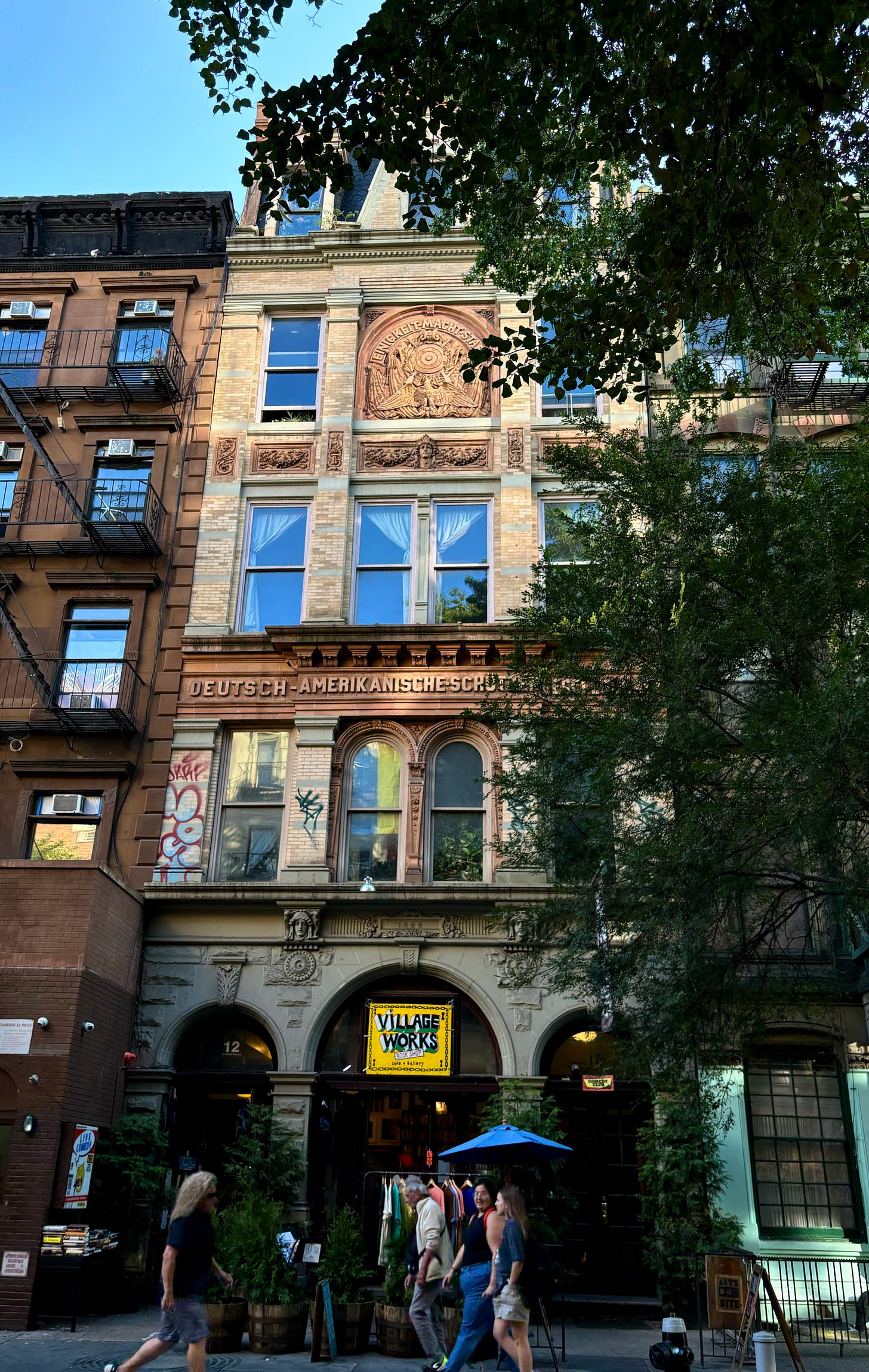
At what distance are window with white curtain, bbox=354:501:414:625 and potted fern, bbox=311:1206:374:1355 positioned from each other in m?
10.8

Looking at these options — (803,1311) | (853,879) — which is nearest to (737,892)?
(853,879)

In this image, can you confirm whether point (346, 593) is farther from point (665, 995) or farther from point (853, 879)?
point (853, 879)

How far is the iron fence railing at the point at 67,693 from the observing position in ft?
Answer: 65.8

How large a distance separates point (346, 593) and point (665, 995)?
10.3 metres

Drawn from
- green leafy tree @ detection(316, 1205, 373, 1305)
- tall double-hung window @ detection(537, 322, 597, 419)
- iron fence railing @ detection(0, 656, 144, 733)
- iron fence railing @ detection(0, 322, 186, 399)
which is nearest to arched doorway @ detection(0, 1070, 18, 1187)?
green leafy tree @ detection(316, 1205, 373, 1305)

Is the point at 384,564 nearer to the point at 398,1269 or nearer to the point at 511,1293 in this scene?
the point at 398,1269

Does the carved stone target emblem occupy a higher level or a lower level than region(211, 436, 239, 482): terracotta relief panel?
lower

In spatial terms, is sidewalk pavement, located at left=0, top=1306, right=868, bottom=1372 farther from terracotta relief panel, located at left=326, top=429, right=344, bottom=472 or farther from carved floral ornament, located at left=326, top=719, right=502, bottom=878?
terracotta relief panel, located at left=326, top=429, right=344, bottom=472

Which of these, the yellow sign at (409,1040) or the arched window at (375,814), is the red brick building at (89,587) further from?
the yellow sign at (409,1040)

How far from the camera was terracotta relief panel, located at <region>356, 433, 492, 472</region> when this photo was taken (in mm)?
22109

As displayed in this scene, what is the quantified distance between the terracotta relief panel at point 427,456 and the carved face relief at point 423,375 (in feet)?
2.19

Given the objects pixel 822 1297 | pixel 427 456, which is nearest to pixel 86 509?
pixel 427 456

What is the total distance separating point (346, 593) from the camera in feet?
69.1

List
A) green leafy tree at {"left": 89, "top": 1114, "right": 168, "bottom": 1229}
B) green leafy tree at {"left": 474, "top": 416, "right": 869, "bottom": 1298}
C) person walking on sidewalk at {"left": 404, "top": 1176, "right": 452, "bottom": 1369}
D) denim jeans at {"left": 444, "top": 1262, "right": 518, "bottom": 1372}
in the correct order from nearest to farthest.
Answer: denim jeans at {"left": 444, "top": 1262, "right": 518, "bottom": 1372}, person walking on sidewalk at {"left": 404, "top": 1176, "right": 452, "bottom": 1369}, green leafy tree at {"left": 474, "top": 416, "right": 869, "bottom": 1298}, green leafy tree at {"left": 89, "top": 1114, "right": 168, "bottom": 1229}
